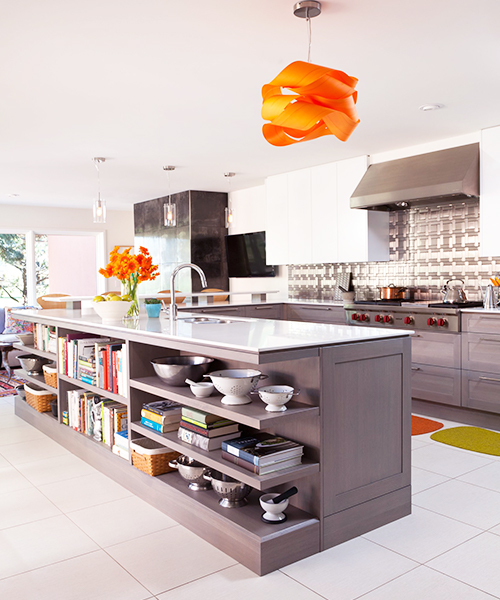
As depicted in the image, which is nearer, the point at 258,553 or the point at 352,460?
the point at 258,553

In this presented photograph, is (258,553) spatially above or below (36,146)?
below

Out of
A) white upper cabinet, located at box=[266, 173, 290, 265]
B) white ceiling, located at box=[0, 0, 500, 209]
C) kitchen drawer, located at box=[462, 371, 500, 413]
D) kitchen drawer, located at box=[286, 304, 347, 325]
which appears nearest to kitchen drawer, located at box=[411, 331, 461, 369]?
kitchen drawer, located at box=[462, 371, 500, 413]

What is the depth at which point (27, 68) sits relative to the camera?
322 cm

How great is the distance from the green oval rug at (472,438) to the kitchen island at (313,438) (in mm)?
1294

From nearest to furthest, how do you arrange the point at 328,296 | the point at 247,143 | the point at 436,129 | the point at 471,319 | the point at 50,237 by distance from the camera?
the point at 471,319 < the point at 436,129 < the point at 247,143 < the point at 328,296 < the point at 50,237

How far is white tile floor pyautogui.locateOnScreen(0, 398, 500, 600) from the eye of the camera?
2.05 m

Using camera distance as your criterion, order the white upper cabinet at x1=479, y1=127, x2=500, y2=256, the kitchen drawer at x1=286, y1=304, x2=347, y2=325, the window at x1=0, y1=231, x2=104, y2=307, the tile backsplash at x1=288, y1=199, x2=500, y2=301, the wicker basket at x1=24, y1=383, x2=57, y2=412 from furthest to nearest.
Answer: the window at x1=0, y1=231, x2=104, y2=307 → the kitchen drawer at x1=286, y1=304, x2=347, y2=325 → the tile backsplash at x1=288, y1=199, x2=500, y2=301 → the white upper cabinet at x1=479, y1=127, x2=500, y2=256 → the wicker basket at x1=24, y1=383, x2=57, y2=412

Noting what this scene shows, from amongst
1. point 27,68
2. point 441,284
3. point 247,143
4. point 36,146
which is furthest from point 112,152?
point 441,284

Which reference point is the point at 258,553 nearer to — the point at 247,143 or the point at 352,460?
the point at 352,460

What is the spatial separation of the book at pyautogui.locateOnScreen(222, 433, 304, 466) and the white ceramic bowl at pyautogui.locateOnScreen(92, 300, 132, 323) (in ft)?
5.26

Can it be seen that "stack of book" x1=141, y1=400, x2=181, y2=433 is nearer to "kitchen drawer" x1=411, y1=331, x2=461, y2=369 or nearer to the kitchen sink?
the kitchen sink

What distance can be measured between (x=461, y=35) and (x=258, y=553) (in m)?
2.73

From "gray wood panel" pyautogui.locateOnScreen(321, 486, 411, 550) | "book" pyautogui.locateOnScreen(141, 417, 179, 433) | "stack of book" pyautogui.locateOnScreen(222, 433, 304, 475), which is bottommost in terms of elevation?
"gray wood panel" pyautogui.locateOnScreen(321, 486, 411, 550)

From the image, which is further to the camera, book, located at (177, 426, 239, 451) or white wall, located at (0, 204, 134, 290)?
white wall, located at (0, 204, 134, 290)
